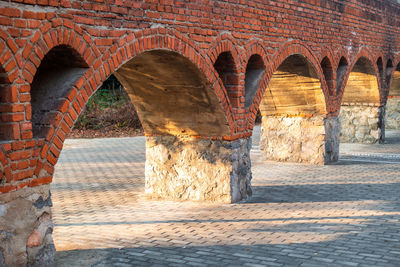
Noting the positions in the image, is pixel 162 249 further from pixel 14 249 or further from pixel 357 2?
pixel 357 2

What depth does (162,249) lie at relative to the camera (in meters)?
6.11

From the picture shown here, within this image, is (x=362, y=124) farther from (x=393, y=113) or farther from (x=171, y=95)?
(x=171, y=95)

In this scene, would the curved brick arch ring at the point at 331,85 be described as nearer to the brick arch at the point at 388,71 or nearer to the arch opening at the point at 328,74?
the arch opening at the point at 328,74

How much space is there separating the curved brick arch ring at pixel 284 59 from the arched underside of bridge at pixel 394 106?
26.9 feet

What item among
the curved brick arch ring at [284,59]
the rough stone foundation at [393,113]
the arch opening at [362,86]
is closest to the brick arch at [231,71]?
the curved brick arch ring at [284,59]

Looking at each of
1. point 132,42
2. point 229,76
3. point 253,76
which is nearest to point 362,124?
point 253,76

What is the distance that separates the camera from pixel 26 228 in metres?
4.98

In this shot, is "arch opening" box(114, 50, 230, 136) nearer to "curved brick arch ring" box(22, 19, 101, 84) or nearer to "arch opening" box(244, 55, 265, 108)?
"arch opening" box(244, 55, 265, 108)

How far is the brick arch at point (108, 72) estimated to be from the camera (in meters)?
5.28

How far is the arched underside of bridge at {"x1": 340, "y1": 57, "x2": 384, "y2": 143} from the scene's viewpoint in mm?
15320

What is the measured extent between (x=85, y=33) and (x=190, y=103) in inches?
118

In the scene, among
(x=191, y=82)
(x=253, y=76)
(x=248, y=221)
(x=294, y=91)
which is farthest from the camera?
(x=294, y=91)

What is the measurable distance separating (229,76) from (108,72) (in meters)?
2.89

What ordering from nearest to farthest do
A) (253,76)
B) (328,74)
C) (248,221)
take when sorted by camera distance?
(248,221) → (253,76) → (328,74)
